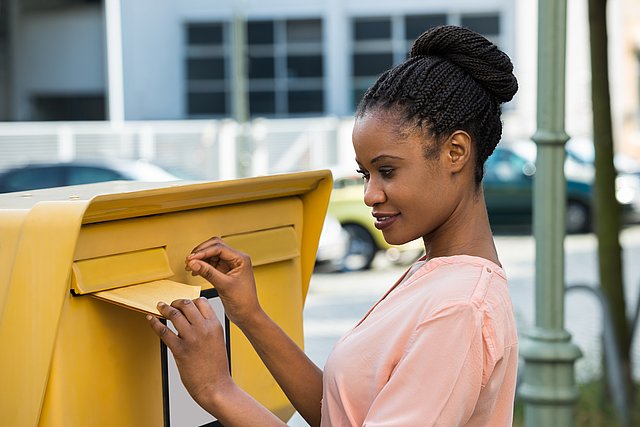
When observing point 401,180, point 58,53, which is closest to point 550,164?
point 401,180

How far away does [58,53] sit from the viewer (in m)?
27.7

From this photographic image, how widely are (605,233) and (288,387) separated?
392cm

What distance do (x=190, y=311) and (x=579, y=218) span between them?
14.8 m

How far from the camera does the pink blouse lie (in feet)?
5.07

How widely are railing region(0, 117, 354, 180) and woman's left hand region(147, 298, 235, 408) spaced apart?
15.7 metres

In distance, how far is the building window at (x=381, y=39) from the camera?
27.0 metres

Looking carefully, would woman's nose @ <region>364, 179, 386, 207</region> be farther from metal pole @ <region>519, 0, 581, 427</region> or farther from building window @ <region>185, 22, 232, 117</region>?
building window @ <region>185, 22, 232, 117</region>

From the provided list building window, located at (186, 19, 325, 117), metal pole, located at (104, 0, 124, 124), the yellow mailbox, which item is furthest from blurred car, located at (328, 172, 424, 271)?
building window, located at (186, 19, 325, 117)

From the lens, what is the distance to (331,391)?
171cm

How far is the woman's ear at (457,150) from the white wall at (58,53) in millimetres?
26861

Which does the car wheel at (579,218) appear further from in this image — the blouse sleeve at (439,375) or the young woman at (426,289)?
the blouse sleeve at (439,375)

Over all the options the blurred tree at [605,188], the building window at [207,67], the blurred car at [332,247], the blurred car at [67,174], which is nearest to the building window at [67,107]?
the building window at [207,67]

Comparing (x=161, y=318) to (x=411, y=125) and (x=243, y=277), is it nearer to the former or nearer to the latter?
(x=243, y=277)

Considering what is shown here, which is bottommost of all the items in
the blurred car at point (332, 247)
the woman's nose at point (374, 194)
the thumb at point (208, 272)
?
the blurred car at point (332, 247)
